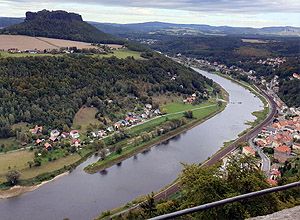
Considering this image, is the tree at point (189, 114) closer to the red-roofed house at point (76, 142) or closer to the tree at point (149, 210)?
the red-roofed house at point (76, 142)

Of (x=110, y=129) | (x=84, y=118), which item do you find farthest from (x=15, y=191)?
(x=84, y=118)

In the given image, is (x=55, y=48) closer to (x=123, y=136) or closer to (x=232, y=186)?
(x=123, y=136)

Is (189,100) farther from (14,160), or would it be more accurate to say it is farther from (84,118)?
(14,160)

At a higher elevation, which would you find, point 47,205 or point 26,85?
point 26,85

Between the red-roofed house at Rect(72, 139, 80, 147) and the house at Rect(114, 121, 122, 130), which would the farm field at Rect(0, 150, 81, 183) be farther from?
the house at Rect(114, 121, 122, 130)

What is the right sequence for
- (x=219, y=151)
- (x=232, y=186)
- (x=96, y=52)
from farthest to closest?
(x=96, y=52), (x=219, y=151), (x=232, y=186)

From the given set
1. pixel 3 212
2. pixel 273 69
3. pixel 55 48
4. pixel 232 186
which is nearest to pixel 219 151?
pixel 3 212
